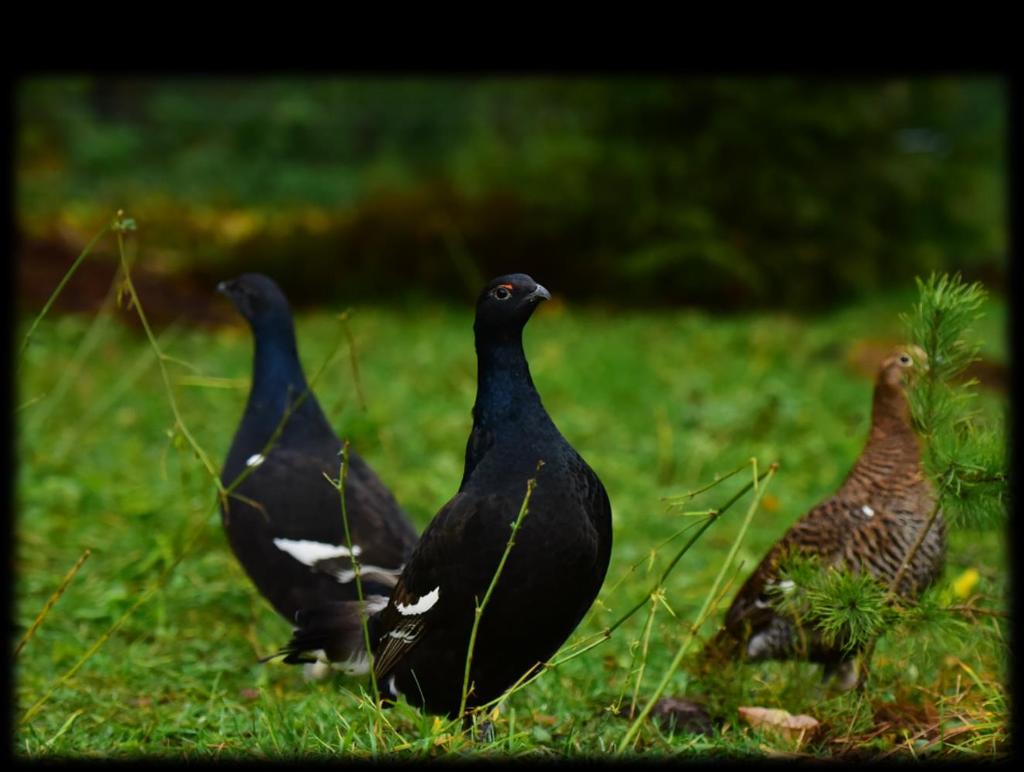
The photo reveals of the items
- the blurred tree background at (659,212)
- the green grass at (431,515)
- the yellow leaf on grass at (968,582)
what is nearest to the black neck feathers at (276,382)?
the green grass at (431,515)

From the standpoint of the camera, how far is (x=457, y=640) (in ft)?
9.12

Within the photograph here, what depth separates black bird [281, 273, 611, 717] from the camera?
2621mm

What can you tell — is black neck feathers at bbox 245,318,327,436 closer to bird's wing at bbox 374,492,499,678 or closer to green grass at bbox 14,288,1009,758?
green grass at bbox 14,288,1009,758

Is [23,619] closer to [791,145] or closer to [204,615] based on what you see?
[204,615]

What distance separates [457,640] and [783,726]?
34.9 inches

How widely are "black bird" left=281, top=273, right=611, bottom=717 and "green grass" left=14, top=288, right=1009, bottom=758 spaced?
0.13 metres

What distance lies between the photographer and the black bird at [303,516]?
3.76 meters

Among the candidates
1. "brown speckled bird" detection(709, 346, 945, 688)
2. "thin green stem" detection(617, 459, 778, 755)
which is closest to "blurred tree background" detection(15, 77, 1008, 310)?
"brown speckled bird" detection(709, 346, 945, 688)

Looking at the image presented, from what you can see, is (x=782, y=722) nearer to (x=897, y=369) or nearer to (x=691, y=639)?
(x=691, y=639)

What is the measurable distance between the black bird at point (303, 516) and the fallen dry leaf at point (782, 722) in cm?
111

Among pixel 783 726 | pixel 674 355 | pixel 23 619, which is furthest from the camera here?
pixel 674 355

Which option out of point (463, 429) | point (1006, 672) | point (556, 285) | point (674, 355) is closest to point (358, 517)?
point (1006, 672)

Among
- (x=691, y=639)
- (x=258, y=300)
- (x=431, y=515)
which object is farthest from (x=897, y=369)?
(x=431, y=515)

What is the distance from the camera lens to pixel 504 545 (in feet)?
8.59
